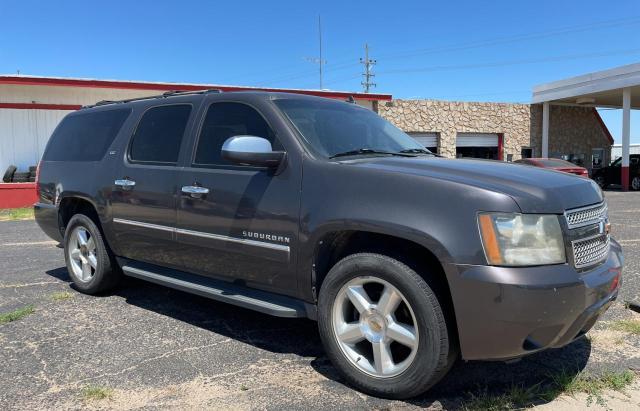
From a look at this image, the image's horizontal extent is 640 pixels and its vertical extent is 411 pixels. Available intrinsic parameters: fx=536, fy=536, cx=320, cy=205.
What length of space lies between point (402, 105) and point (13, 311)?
22.1 metres

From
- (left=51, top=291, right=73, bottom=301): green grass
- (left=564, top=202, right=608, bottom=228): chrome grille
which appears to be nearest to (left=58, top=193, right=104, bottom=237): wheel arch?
(left=51, top=291, right=73, bottom=301): green grass

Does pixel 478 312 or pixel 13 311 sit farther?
pixel 13 311

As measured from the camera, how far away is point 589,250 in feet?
10.0

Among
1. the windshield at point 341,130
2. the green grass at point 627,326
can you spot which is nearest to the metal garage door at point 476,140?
the green grass at point 627,326

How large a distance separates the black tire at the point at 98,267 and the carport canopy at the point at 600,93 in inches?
941

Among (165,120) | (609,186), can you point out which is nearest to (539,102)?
(609,186)

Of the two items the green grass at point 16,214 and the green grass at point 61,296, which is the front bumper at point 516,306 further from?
the green grass at point 16,214

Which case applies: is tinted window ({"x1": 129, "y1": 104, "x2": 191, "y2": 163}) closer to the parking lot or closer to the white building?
the parking lot

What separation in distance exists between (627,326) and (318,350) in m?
2.56

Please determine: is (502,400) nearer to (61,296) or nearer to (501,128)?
(61,296)

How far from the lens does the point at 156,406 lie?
3.11 m

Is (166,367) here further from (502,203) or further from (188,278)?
(502,203)

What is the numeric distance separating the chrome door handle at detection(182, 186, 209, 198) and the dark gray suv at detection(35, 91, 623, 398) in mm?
17

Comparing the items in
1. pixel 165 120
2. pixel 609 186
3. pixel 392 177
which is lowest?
pixel 609 186
